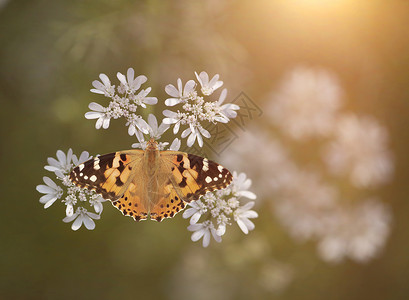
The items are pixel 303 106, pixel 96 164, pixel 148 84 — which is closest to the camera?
pixel 96 164

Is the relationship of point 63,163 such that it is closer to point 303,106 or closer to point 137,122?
point 137,122

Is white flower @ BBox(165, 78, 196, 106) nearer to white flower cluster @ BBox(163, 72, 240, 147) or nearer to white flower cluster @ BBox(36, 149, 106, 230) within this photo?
white flower cluster @ BBox(163, 72, 240, 147)

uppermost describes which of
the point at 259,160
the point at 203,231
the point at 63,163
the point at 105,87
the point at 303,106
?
the point at 303,106

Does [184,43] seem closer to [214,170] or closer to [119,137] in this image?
[119,137]

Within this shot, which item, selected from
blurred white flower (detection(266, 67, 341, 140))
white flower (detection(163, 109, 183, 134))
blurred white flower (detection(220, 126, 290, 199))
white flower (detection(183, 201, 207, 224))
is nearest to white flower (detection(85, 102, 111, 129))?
white flower (detection(163, 109, 183, 134))

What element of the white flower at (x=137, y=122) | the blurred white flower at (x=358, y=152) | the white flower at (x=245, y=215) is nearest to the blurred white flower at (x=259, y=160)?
the blurred white flower at (x=358, y=152)

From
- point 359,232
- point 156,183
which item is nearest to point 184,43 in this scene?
point 156,183

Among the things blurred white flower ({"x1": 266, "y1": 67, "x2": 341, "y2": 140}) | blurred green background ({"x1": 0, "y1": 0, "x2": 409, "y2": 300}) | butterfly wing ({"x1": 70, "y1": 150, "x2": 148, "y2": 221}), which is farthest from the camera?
blurred white flower ({"x1": 266, "y1": 67, "x2": 341, "y2": 140})

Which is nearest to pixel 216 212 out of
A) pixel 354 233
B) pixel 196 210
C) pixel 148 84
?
pixel 196 210

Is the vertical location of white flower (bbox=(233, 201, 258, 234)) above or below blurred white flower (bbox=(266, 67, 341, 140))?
below
